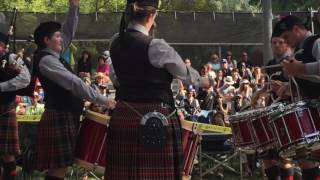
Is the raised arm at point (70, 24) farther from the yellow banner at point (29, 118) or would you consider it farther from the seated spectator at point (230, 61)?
the seated spectator at point (230, 61)

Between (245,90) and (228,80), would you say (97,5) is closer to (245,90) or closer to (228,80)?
(228,80)

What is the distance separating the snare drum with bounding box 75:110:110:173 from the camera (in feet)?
15.9

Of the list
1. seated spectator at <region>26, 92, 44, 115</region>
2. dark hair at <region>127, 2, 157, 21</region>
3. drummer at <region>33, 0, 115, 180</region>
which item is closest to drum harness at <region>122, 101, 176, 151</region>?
dark hair at <region>127, 2, 157, 21</region>

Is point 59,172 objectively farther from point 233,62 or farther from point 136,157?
point 233,62

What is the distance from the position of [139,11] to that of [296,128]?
144cm

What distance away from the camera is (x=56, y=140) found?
5055 mm

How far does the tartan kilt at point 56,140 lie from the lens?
500 centimetres

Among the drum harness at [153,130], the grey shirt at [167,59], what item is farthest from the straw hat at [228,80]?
the grey shirt at [167,59]

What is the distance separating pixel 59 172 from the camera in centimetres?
503

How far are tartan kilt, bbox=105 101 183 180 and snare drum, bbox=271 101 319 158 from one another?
2.80ft

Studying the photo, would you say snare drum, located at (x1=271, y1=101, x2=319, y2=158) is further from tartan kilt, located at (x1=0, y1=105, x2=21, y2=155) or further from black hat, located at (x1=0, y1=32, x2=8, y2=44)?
black hat, located at (x1=0, y1=32, x2=8, y2=44)

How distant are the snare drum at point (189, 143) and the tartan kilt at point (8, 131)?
A: 2334mm

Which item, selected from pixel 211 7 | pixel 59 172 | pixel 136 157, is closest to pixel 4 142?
pixel 59 172

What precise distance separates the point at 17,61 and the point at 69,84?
4.92 feet
